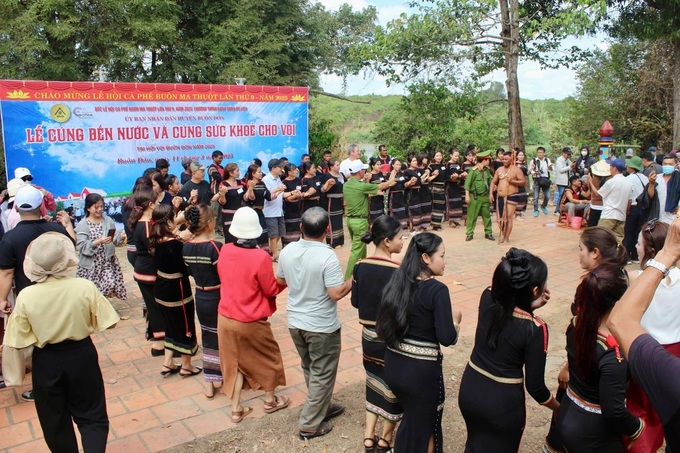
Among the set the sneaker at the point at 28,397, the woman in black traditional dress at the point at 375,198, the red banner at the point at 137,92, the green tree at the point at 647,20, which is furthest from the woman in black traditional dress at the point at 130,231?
the green tree at the point at 647,20

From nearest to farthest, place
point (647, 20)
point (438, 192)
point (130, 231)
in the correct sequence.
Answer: point (130, 231) → point (438, 192) → point (647, 20)

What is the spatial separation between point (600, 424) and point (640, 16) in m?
14.2

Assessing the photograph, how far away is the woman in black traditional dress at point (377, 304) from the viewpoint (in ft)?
10.9

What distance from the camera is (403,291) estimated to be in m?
2.87

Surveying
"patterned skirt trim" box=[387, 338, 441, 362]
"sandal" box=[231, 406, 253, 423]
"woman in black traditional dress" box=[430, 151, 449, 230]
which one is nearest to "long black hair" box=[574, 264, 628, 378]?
"patterned skirt trim" box=[387, 338, 441, 362]

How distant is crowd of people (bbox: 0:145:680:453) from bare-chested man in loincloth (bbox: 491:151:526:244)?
5.26 meters

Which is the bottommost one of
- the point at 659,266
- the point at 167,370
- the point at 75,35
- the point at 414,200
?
the point at 167,370

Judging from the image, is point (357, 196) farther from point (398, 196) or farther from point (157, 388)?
point (157, 388)

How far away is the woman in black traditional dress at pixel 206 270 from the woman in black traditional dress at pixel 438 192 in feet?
24.4

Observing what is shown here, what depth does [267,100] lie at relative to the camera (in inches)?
463

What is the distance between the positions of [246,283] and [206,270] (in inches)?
20.2

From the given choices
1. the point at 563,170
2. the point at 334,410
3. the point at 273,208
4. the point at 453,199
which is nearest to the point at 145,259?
the point at 334,410

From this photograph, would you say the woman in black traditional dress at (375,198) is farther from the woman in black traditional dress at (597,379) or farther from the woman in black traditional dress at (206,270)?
the woman in black traditional dress at (597,379)

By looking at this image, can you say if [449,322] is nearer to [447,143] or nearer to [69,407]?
Answer: [69,407]
